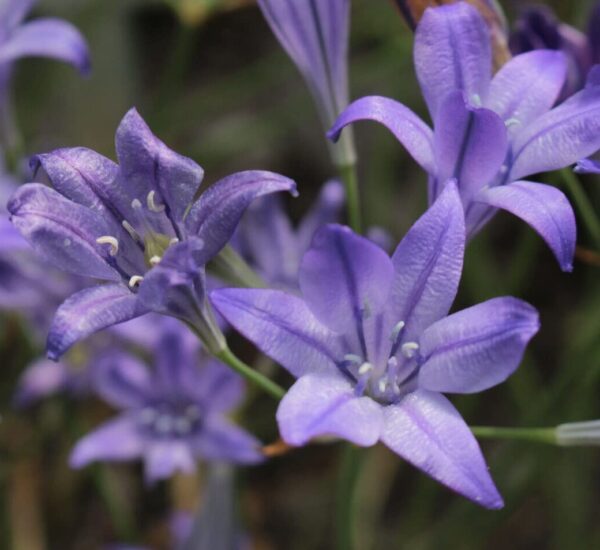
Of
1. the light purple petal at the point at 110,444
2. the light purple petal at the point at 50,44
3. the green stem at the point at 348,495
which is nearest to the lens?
the green stem at the point at 348,495

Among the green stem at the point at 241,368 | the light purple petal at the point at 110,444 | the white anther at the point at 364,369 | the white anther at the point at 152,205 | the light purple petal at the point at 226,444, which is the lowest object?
the light purple petal at the point at 226,444

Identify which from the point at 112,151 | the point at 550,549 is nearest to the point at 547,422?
the point at 550,549

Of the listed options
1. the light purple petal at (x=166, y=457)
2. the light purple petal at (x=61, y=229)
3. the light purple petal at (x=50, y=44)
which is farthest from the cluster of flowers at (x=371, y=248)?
the light purple petal at (x=166, y=457)

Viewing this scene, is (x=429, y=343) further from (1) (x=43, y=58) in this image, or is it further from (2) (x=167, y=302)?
(1) (x=43, y=58)

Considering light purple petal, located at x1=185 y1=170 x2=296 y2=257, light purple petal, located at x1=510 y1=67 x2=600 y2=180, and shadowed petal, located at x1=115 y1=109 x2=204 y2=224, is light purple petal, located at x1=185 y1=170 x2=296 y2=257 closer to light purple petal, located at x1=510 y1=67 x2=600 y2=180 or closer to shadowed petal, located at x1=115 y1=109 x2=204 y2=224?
shadowed petal, located at x1=115 y1=109 x2=204 y2=224

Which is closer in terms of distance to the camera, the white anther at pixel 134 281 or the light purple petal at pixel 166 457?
the white anther at pixel 134 281

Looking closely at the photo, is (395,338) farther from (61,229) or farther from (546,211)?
(61,229)

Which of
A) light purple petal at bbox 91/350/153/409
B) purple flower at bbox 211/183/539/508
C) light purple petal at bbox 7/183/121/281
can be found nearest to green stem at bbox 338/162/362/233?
purple flower at bbox 211/183/539/508

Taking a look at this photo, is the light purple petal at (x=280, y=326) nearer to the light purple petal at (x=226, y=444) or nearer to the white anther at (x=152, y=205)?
the white anther at (x=152, y=205)
